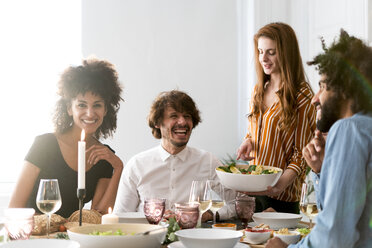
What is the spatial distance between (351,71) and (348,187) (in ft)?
1.08

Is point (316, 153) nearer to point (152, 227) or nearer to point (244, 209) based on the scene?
point (244, 209)

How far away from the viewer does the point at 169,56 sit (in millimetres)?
5625

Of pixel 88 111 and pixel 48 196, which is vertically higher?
pixel 88 111

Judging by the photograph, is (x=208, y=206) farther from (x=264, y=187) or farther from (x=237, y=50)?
(x=237, y=50)

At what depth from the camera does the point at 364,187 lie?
3.99 ft

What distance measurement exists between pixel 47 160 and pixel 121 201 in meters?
0.46

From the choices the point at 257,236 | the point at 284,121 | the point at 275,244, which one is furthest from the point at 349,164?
the point at 284,121

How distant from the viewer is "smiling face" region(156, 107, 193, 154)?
9.13 feet

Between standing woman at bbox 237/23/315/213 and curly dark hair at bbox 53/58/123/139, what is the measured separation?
2.64 ft

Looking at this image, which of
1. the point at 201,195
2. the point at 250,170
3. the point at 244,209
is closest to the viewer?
the point at 201,195

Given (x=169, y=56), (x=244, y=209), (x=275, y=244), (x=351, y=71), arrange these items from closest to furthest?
1. (x=351, y=71)
2. (x=275, y=244)
3. (x=244, y=209)
4. (x=169, y=56)

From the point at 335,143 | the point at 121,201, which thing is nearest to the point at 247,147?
the point at 121,201

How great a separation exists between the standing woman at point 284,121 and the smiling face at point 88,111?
82 centimetres

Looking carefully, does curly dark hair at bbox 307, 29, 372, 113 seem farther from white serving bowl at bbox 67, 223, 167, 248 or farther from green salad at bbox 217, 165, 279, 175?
green salad at bbox 217, 165, 279, 175
